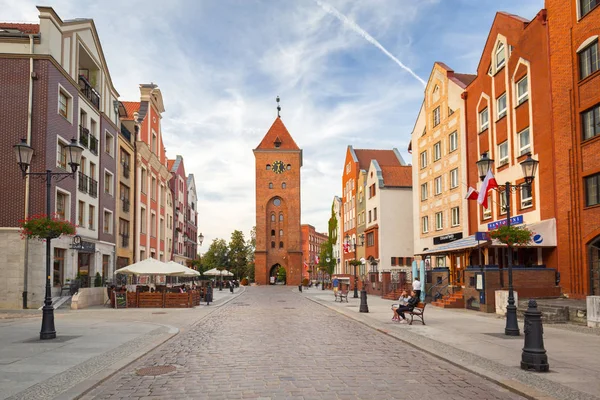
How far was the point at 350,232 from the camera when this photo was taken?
2527 inches

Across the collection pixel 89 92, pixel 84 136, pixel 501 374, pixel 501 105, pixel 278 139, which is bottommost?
pixel 501 374

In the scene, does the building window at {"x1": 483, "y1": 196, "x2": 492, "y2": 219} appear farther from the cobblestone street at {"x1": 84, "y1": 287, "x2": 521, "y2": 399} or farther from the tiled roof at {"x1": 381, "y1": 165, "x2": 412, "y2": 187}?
the tiled roof at {"x1": 381, "y1": 165, "x2": 412, "y2": 187}

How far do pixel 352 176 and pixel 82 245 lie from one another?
1460 inches

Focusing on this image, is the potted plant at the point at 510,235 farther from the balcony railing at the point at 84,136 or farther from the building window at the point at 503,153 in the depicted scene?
the balcony railing at the point at 84,136

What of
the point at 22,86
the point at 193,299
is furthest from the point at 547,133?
the point at 22,86

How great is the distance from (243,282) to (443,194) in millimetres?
61182

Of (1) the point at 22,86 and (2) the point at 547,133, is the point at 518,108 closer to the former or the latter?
(2) the point at 547,133

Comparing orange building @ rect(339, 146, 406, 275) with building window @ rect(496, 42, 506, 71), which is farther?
orange building @ rect(339, 146, 406, 275)

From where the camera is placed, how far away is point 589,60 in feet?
68.1

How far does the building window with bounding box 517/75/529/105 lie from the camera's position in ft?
83.7

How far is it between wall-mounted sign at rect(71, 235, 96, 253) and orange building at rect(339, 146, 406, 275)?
3310 cm

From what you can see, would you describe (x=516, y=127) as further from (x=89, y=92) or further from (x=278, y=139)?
(x=278, y=139)

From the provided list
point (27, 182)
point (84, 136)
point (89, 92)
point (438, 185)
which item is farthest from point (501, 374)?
point (438, 185)

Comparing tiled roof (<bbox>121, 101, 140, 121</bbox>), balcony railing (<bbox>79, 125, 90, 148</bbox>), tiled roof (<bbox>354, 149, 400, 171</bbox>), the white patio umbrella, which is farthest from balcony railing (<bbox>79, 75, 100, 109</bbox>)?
tiled roof (<bbox>354, 149, 400, 171</bbox>)
